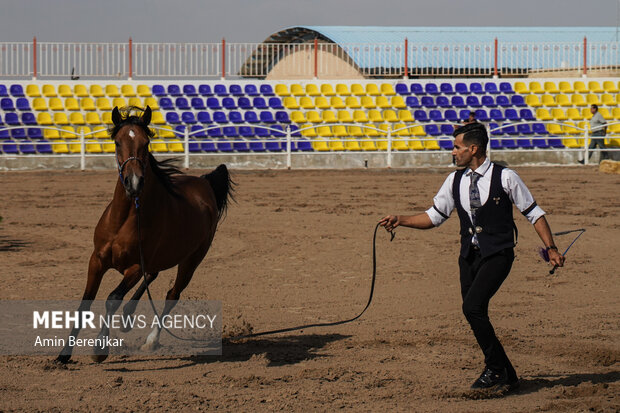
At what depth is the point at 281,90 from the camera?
96.0 ft

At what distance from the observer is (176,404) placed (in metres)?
5.80

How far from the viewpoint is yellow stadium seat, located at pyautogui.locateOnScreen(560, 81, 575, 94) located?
3105 centimetres

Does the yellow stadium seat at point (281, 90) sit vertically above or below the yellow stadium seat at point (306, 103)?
above

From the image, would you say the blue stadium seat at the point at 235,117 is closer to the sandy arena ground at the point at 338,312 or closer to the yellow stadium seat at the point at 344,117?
the yellow stadium seat at the point at 344,117

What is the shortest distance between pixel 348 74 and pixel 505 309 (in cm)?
2496

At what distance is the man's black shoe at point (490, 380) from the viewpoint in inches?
237

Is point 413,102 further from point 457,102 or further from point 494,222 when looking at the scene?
→ point 494,222

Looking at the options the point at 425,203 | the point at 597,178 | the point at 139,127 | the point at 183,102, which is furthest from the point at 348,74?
the point at 139,127

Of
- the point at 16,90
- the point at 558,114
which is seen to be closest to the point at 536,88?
the point at 558,114

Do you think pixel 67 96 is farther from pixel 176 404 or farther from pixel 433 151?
pixel 176 404

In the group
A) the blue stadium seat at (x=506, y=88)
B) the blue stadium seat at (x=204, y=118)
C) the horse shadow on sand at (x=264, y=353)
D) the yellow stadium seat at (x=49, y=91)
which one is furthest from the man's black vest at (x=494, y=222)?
the blue stadium seat at (x=506, y=88)

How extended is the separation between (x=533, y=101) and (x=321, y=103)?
7.78 meters

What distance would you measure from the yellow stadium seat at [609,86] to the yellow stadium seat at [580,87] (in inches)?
30.1

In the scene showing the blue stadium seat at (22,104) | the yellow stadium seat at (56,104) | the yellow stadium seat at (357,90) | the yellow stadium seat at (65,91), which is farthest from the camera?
the yellow stadium seat at (357,90)
